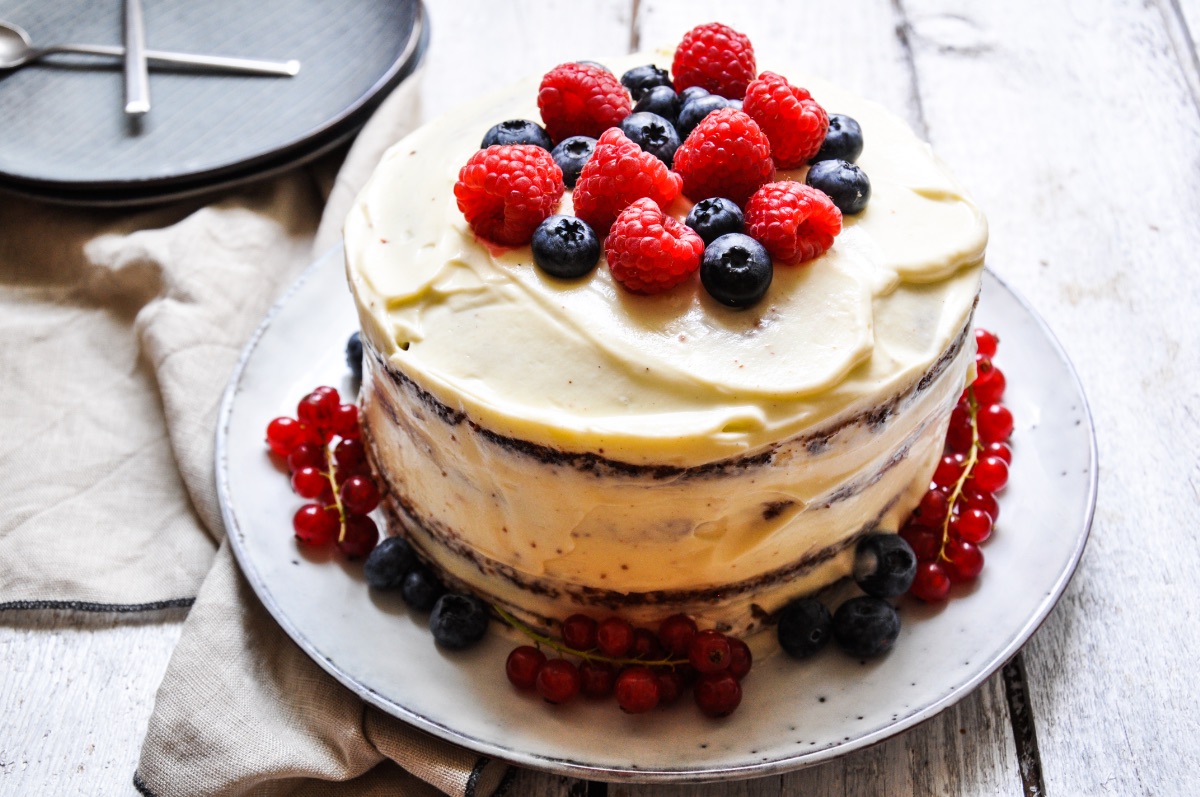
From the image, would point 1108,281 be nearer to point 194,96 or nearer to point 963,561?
point 963,561

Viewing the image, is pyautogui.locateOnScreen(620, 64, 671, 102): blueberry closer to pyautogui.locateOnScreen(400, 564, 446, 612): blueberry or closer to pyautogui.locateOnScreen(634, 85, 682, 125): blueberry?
pyautogui.locateOnScreen(634, 85, 682, 125): blueberry

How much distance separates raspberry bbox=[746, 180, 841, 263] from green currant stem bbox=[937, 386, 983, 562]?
585mm

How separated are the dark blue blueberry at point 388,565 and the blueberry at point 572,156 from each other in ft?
2.39

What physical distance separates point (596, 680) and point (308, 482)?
0.71 m

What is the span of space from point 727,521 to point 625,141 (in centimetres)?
63

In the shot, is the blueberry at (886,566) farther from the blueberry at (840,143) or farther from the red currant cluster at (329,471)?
the red currant cluster at (329,471)

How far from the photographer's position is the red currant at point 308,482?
2072mm

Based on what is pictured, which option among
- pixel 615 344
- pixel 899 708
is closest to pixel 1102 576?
pixel 899 708

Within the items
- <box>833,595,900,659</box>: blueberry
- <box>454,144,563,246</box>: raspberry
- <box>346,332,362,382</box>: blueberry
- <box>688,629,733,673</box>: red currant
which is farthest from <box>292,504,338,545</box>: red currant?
<box>833,595,900,659</box>: blueberry

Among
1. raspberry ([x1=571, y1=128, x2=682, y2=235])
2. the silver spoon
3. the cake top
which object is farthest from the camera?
the silver spoon

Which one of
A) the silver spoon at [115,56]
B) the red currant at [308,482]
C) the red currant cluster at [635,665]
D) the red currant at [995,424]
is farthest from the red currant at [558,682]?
the silver spoon at [115,56]

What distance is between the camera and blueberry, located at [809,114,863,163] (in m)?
1.89

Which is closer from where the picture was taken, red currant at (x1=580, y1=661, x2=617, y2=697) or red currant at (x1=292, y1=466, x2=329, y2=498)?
red currant at (x1=580, y1=661, x2=617, y2=697)

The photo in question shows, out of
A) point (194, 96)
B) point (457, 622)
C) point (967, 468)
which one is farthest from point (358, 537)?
point (194, 96)
